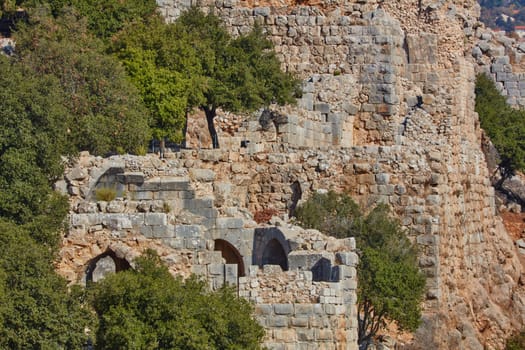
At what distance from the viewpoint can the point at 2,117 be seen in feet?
149

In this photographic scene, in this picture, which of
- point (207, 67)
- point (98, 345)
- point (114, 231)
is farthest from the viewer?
point (207, 67)

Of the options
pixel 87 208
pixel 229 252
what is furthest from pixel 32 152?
pixel 229 252

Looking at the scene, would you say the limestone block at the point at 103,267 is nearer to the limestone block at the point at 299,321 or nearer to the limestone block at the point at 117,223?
the limestone block at the point at 117,223

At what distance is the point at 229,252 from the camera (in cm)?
4641

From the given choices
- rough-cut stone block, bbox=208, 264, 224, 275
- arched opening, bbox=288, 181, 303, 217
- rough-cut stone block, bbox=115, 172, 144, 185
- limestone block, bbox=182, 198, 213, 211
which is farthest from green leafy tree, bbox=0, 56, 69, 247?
arched opening, bbox=288, 181, 303, 217

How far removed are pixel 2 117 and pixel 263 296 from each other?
6.52 metres

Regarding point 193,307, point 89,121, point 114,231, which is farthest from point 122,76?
point 193,307

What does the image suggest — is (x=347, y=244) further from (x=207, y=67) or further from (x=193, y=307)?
(x=207, y=67)

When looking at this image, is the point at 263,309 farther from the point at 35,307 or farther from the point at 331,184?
the point at 331,184

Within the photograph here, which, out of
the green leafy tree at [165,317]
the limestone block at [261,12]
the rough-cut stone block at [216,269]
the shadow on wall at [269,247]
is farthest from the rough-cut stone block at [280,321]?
the limestone block at [261,12]

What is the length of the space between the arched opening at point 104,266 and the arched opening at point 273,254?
3831 mm

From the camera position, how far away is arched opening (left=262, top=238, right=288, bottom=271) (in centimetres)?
4581

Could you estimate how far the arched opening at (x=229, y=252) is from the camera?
46.1 m

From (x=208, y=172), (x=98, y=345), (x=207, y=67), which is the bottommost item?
(x=98, y=345)
